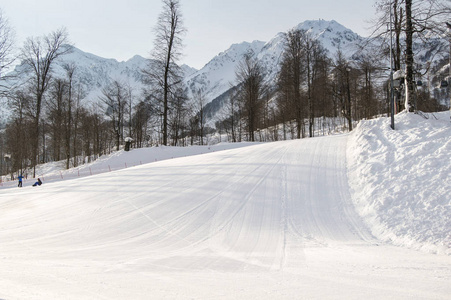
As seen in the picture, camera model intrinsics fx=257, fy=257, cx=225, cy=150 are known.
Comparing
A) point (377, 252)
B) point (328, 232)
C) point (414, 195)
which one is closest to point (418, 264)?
point (377, 252)

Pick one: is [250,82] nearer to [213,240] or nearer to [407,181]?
[407,181]

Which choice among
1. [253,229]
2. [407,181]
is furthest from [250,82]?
[253,229]

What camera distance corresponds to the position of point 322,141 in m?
14.3

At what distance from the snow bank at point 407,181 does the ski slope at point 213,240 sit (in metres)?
0.48

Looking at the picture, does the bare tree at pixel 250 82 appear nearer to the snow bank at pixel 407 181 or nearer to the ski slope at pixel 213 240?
the ski slope at pixel 213 240

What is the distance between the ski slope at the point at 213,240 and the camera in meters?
4.16

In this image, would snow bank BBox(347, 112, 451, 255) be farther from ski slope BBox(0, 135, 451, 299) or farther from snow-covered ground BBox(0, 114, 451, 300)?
ski slope BBox(0, 135, 451, 299)

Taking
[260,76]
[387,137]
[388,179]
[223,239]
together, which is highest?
[260,76]

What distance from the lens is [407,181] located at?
7.54m

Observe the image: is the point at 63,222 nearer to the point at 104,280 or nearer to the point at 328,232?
the point at 104,280

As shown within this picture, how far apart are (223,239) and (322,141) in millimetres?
9646

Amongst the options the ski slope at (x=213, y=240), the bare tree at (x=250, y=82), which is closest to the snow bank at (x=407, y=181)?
the ski slope at (x=213, y=240)

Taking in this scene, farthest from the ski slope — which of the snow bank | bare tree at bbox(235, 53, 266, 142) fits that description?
bare tree at bbox(235, 53, 266, 142)

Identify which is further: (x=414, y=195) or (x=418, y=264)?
(x=414, y=195)
